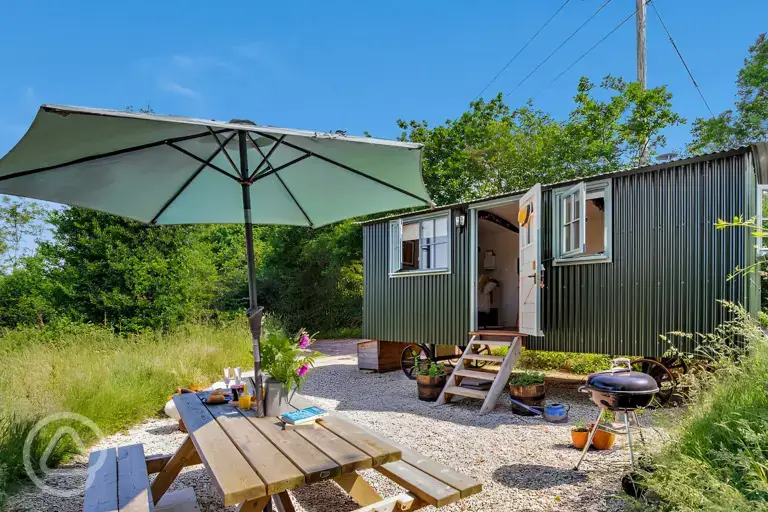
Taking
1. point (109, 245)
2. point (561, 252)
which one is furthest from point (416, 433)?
point (109, 245)

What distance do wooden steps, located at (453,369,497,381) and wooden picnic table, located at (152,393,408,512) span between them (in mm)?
3339

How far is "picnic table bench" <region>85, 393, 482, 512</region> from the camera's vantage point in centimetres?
165

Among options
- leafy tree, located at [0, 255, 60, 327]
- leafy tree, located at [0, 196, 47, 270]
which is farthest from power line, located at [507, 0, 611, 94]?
leafy tree, located at [0, 196, 47, 270]

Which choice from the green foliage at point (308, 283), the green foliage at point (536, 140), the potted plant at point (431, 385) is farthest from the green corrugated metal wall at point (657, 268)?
the green foliage at point (308, 283)

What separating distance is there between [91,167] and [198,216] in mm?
1094

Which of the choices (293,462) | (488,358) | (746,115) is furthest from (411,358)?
(746,115)

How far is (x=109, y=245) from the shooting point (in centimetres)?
909

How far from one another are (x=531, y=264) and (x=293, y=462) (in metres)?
4.46

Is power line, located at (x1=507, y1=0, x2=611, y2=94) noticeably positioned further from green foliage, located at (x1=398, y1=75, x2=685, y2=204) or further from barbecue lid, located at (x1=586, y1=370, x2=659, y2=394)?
barbecue lid, located at (x1=586, y1=370, x2=659, y2=394)

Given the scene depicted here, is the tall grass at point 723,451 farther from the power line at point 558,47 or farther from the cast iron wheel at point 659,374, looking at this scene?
the power line at point 558,47

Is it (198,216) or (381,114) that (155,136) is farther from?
(381,114)

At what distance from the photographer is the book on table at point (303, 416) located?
2.27 meters

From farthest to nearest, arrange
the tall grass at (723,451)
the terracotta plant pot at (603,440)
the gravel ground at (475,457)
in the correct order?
1. the terracotta plant pot at (603,440)
2. the gravel ground at (475,457)
3. the tall grass at (723,451)

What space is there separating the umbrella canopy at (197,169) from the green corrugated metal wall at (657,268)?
3.12 metres
